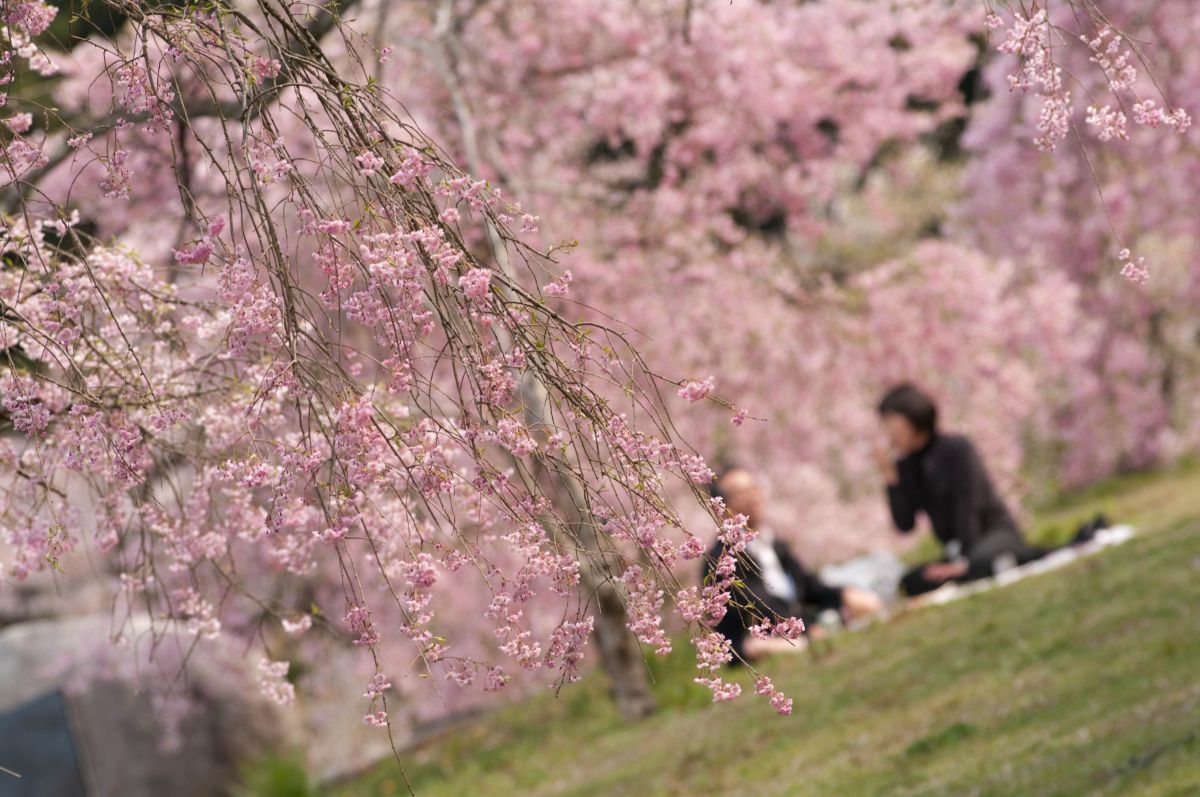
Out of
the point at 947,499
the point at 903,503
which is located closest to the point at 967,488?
the point at 947,499

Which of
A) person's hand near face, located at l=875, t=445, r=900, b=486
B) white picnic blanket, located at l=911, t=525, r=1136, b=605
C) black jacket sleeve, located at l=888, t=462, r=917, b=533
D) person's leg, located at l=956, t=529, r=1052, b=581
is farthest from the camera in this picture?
black jacket sleeve, located at l=888, t=462, r=917, b=533

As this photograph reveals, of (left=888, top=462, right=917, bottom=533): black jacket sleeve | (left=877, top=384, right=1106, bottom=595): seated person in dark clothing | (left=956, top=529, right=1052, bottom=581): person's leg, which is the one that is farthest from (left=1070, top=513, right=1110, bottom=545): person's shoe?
(left=888, top=462, right=917, bottom=533): black jacket sleeve

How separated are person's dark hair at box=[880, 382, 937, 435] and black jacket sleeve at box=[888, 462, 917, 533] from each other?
40 cm

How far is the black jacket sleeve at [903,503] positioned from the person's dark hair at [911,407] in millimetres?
396

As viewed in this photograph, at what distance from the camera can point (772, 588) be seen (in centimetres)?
1015

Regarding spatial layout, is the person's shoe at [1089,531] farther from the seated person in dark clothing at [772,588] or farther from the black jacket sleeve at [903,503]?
the seated person in dark clothing at [772,588]

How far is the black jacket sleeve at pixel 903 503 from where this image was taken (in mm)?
11727

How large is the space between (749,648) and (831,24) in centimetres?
630

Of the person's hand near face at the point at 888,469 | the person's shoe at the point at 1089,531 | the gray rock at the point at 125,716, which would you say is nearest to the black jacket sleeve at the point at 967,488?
the person's hand near face at the point at 888,469

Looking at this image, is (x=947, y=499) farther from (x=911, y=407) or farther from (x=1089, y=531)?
(x=1089, y=531)

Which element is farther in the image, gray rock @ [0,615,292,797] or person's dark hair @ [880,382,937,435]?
gray rock @ [0,615,292,797]

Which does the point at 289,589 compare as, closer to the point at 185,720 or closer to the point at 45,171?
the point at 185,720

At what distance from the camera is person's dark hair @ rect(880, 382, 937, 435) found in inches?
446

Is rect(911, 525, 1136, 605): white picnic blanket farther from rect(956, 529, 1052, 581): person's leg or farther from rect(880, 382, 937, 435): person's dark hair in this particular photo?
rect(880, 382, 937, 435): person's dark hair
